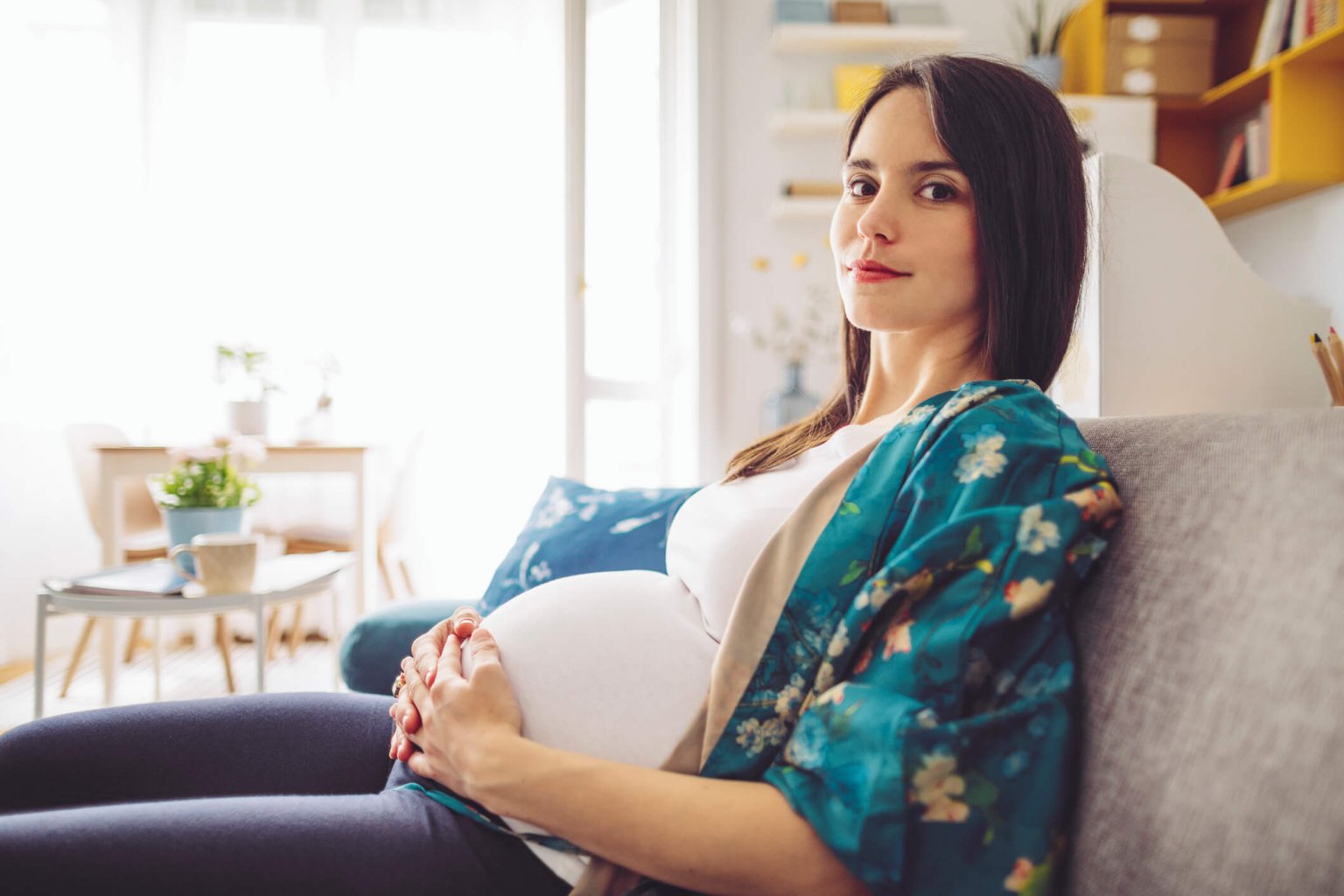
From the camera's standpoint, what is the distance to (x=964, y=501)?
580 millimetres

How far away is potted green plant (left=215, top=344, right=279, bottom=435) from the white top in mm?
2339

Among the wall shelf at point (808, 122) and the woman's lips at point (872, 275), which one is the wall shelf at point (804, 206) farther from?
the woman's lips at point (872, 275)

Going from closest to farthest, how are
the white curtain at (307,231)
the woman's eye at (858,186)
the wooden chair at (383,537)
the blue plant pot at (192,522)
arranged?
1. the woman's eye at (858,186)
2. the blue plant pot at (192,522)
3. the wooden chair at (383,537)
4. the white curtain at (307,231)

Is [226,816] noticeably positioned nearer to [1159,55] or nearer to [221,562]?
[221,562]

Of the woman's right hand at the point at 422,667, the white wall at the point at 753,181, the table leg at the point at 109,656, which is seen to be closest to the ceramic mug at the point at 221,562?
the table leg at the point at 109,656

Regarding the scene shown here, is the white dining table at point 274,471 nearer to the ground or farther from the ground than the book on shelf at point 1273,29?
nearer to the ground

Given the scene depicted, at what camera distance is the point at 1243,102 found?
2.73 meters

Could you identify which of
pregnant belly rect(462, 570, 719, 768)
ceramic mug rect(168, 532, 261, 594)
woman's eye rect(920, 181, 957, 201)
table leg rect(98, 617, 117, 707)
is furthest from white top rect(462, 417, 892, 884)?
table leg rect(98, 617, 117, 707)

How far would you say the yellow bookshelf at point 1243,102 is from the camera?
2.38m

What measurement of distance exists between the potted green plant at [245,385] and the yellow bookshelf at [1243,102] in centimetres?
307

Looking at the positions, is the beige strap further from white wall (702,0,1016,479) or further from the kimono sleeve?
white wall (702,0,1016,479)

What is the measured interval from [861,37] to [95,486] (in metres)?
3.22

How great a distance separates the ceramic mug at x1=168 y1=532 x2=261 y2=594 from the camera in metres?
1.64

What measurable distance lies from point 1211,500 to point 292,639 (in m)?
3.16
